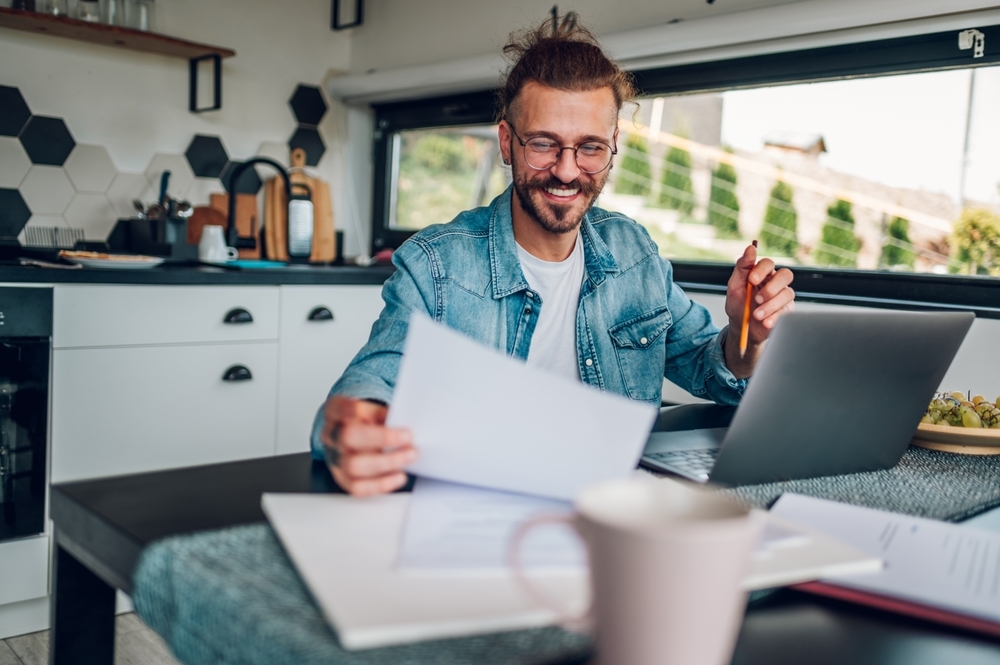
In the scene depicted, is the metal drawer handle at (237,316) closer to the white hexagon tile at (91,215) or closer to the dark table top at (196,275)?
the dark table top at (196,275)

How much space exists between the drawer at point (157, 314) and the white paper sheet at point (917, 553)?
1885 millimetres

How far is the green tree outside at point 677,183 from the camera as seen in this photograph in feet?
8.35

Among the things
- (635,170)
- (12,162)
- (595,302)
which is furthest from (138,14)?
(595,302)

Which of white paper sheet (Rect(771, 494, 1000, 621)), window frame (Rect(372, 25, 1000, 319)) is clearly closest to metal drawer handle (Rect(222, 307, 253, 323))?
window frame (Rect(372, 25, 1000, 319))

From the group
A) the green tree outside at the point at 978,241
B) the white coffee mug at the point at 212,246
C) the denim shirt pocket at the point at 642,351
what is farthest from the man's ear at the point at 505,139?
the white coffee mug at the point at 212,246

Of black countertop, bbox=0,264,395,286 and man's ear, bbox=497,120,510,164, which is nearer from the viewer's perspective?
man's ear, bbox=497,120,510,164

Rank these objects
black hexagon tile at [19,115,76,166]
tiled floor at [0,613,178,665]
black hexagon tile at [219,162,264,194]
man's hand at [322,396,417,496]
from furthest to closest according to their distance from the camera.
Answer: black hexagon tile at [219,162,264,194]
black hexagon tile at [19,115,76,166]
tiled floor at [0,613,178,665]
man's hand at [322,396,417,496]

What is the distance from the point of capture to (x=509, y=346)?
4.58 feet

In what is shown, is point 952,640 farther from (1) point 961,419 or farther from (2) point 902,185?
(2) point 902,185

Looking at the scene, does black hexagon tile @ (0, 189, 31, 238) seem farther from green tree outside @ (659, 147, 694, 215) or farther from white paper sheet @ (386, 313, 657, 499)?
white paper sheet @ (386, 313, 657, 499)

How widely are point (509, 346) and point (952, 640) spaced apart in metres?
0.89

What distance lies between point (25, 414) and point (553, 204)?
1483 millimetres

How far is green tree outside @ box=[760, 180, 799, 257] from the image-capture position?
7.41 feet

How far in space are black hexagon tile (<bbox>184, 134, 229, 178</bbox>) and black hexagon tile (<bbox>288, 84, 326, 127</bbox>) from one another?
1.15 feet
